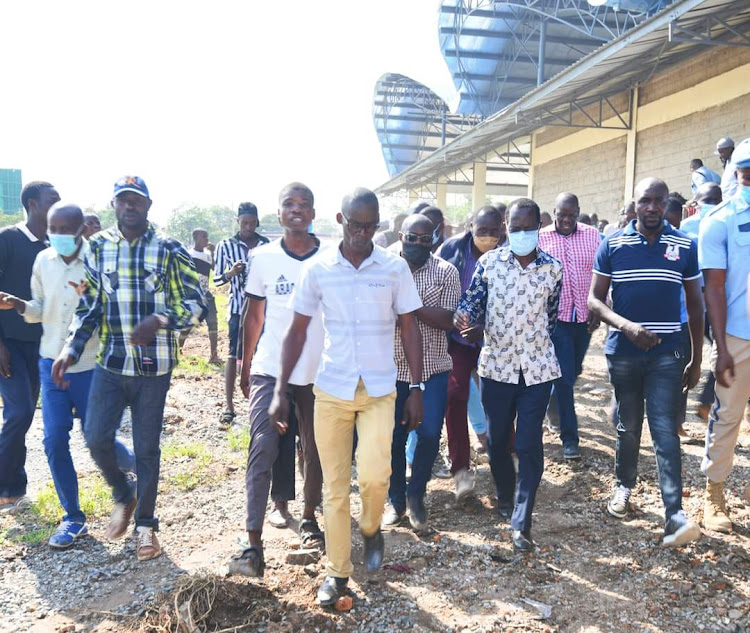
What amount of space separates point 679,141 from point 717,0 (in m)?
4.91

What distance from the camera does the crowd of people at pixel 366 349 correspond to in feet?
10.1

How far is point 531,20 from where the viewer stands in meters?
19.6

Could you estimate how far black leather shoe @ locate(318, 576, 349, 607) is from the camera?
3.00 m

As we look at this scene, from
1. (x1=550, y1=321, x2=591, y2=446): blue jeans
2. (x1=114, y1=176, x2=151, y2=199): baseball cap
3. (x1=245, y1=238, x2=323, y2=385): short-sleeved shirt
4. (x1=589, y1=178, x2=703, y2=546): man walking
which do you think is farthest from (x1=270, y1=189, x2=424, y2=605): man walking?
(x1=550, y1=321, x2=591, y2=446): blue jeans

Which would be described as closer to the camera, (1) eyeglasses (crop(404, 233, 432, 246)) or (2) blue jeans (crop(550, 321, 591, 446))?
(1) eyeglasses (crop(404, 233, 432, 246))

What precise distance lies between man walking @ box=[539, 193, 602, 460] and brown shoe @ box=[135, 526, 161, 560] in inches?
125

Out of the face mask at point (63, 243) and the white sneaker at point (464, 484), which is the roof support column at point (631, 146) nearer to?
the white sneaker at point (464, 484)

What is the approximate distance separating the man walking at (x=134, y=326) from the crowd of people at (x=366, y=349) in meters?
0.01

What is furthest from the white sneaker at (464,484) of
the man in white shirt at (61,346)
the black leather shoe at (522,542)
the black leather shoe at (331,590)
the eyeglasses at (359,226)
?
the man in white shirt at (61,346)

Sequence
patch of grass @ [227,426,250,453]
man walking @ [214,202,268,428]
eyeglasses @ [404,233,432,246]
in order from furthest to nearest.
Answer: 1. man walking @ [214,202,268,428]
2. patch of grass @ [227,426,250,453]
3. eyeglasses @ [404,233,432,246]

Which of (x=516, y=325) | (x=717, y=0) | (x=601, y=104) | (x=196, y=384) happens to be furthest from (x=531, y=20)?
(x=516, y=325)

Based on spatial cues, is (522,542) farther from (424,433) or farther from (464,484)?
(424,433)

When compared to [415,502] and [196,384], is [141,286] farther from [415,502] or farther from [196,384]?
[196,384]

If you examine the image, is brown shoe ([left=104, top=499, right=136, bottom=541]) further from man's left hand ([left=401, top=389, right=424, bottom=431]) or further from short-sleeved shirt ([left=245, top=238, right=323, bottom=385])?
man's left hand ([left=401, top=389, right=424, bottom=431])
